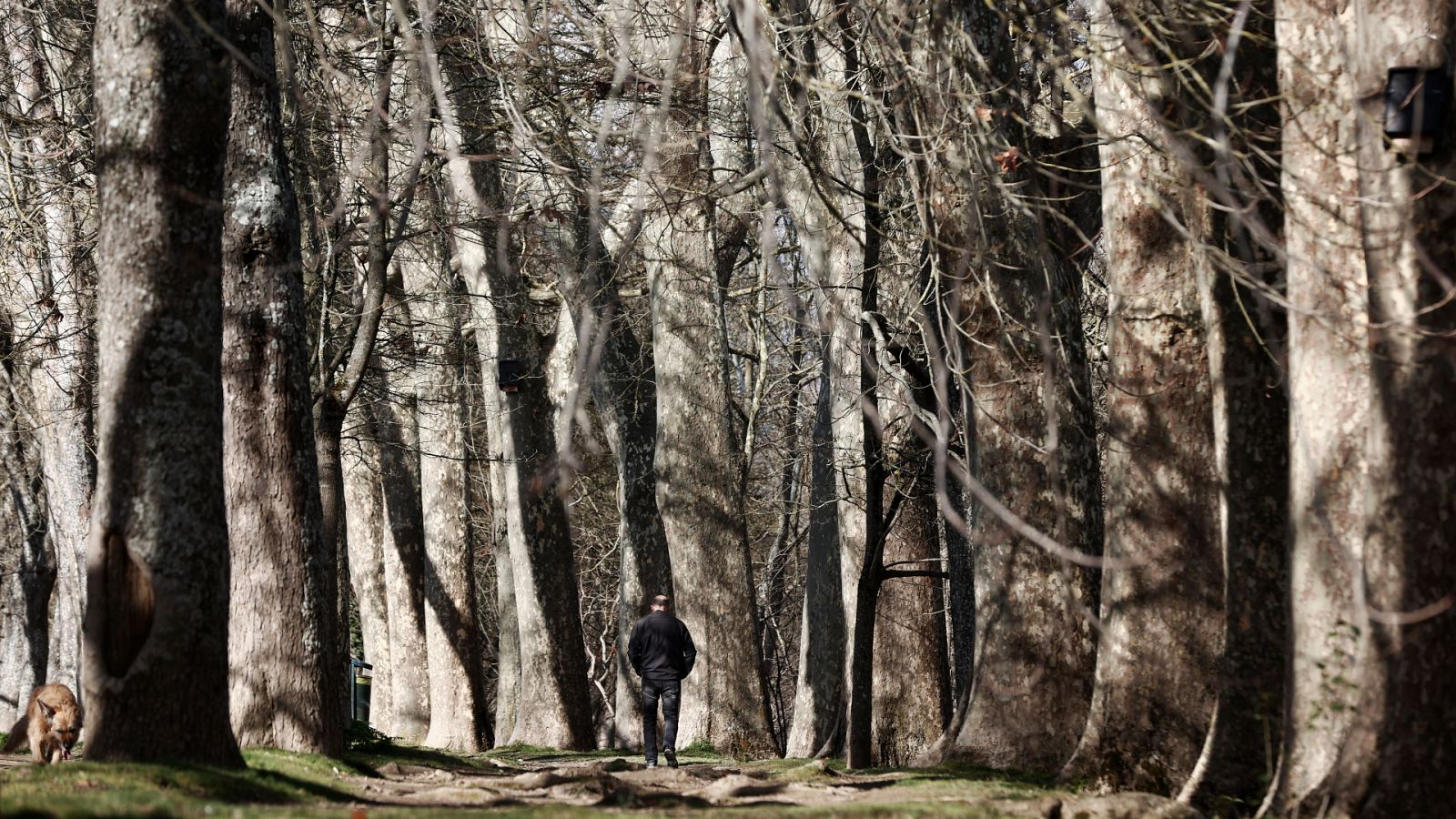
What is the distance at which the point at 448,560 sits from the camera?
23188 millimetres

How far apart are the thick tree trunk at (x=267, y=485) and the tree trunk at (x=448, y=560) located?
1042 cm

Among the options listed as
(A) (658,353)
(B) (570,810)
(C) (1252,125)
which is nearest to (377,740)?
(A) (658,353)

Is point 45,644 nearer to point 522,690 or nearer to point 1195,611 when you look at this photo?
point 522,690

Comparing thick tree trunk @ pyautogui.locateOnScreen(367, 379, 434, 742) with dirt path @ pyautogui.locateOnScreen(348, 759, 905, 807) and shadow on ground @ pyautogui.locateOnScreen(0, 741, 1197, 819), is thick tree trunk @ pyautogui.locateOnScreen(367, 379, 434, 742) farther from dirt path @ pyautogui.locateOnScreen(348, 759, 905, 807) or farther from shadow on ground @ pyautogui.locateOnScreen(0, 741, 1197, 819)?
dirt path @ pyautogui.locateOnScreen(348, 759, 905, 807)

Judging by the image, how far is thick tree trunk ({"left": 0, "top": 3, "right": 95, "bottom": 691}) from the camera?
54.6 ft

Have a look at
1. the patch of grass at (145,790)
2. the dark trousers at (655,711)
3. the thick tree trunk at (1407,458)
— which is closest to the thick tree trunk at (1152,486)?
the thick tree trunk at (1407,458)

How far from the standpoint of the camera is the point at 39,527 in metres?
23.2

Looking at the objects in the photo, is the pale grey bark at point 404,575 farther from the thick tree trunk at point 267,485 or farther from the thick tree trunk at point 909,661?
the thick tree trunk at point 267,485

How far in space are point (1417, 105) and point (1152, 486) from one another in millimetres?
3327

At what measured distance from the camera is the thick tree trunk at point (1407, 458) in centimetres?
733

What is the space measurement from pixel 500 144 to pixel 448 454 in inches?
203

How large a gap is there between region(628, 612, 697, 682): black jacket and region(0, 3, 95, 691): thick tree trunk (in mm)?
5758

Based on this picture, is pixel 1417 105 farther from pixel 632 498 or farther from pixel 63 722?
pixel 632 498

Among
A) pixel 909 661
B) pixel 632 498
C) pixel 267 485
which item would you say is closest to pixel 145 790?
pixel 267 485
